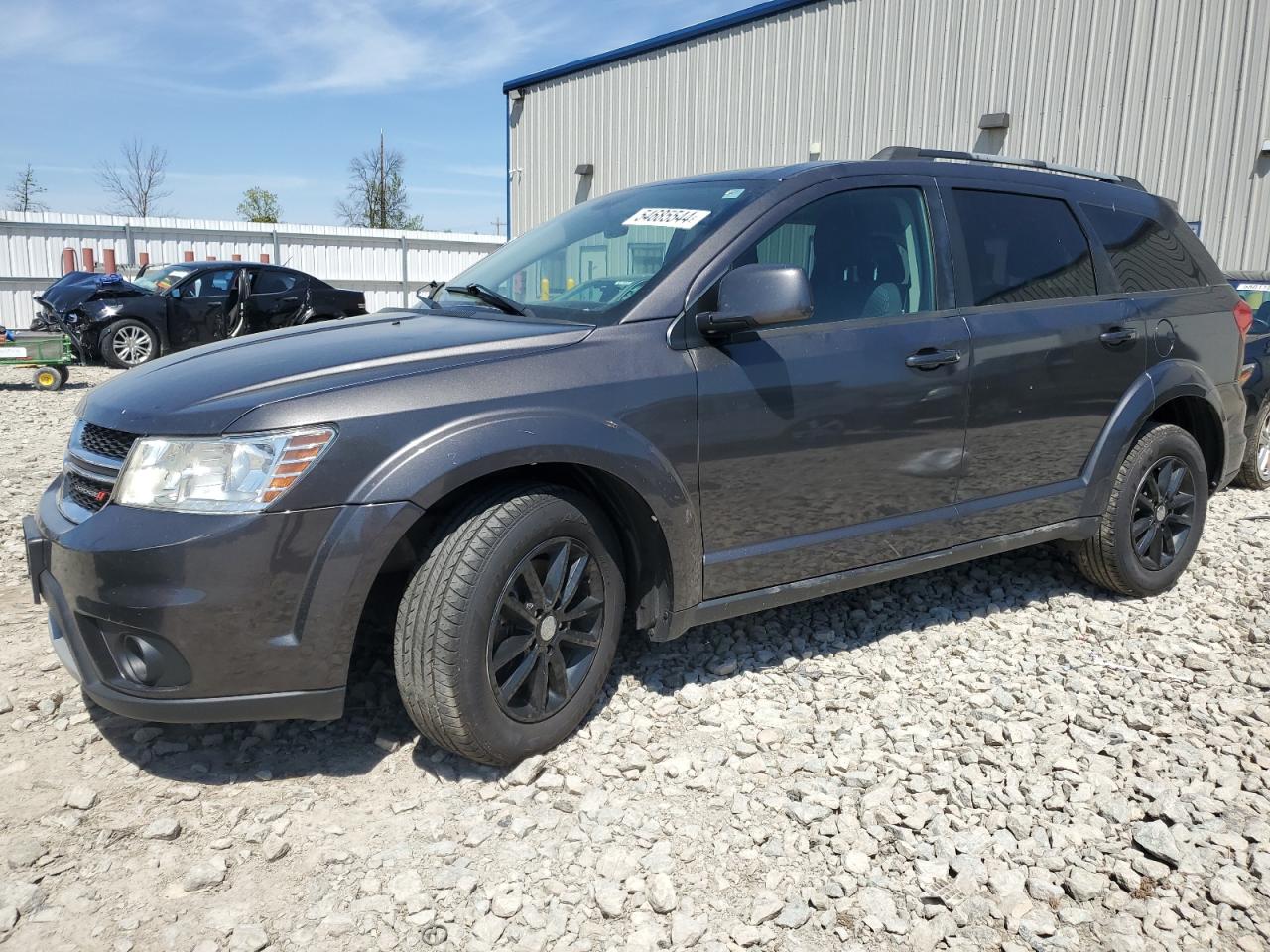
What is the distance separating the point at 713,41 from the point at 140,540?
1483 cm

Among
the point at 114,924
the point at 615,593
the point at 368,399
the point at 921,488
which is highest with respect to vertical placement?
the point at 368,399

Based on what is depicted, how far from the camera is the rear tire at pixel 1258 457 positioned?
6.64 meters

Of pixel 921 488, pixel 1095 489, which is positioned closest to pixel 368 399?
pixel 921 488

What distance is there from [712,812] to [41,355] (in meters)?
11.6

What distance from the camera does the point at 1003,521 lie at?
3828 millimetres

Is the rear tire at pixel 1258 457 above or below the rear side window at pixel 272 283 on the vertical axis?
below

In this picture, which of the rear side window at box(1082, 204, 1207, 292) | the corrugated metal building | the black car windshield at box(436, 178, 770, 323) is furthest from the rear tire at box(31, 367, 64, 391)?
the rear side window at box(1082, 204, 1207, 292)

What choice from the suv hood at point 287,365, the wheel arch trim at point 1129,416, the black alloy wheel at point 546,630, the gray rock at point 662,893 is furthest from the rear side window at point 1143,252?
the gray rock at point 662,893

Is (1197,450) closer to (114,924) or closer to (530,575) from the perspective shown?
(530,575)

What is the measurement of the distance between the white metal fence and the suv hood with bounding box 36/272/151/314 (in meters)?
5.14

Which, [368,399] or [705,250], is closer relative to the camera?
[368,399]

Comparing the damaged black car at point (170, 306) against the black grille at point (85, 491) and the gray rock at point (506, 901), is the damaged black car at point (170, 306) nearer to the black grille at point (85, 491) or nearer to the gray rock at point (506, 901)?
the black grille at point (85, 491)

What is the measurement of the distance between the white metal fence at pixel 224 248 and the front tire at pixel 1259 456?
13.2 metres

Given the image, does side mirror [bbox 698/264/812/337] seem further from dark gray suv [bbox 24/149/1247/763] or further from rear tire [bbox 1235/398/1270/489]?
rear tire [bbox 1235/398/1270/489]
